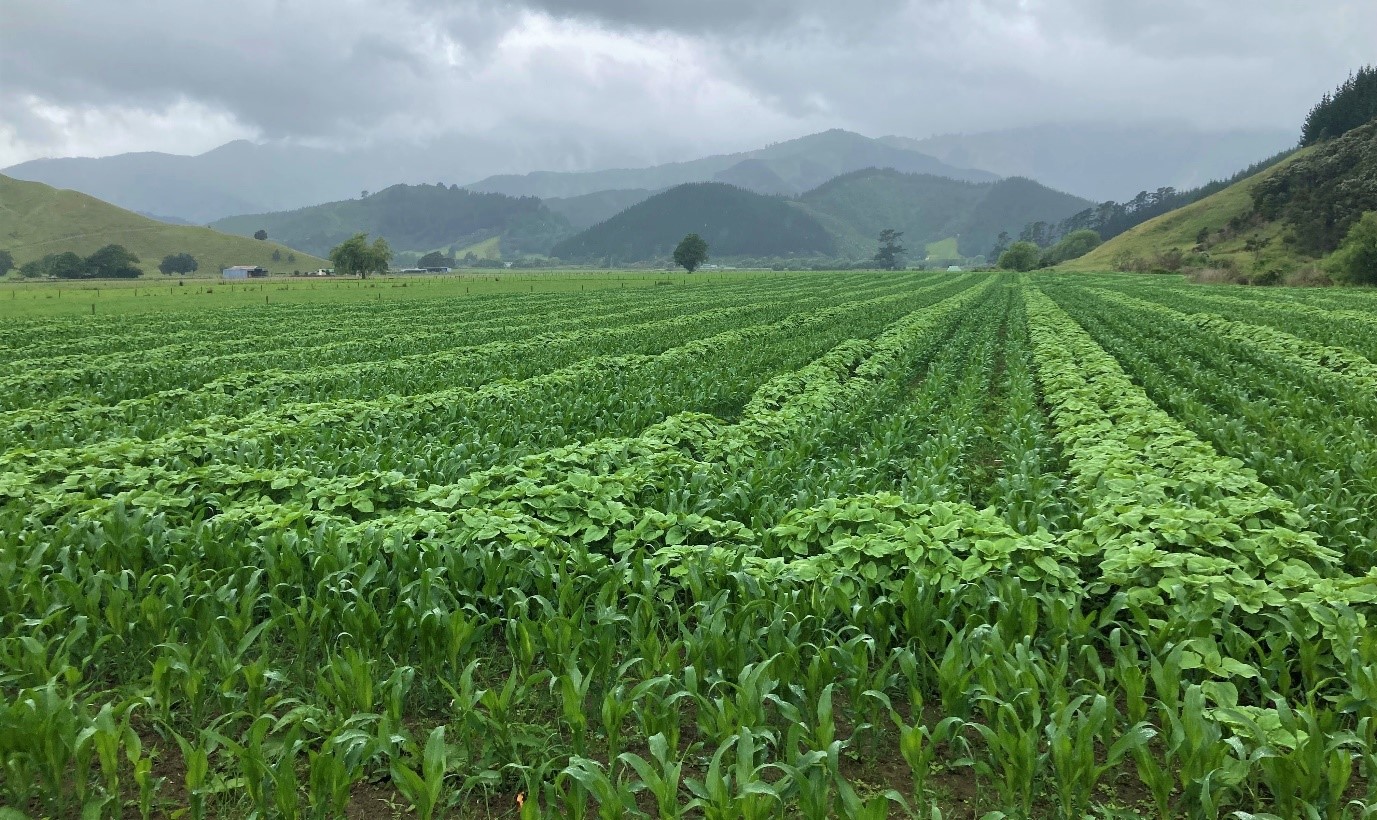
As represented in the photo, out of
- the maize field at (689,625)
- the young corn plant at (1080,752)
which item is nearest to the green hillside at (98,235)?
the maize field at (689,625)

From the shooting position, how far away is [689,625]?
18.5 feet

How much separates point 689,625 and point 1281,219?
123 meters

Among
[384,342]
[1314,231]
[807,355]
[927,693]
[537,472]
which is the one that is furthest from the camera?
[1314,231]

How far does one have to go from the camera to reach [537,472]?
24.9ft

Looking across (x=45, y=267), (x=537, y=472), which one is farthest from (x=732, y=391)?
(x=45, y=267)

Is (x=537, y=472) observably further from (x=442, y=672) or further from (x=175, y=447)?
(x=175, y=447)

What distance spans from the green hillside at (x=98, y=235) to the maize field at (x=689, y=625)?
182 meters

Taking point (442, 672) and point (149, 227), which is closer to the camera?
point (442, 672)

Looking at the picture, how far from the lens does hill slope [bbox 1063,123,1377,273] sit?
267 feet

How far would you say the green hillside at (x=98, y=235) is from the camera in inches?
6462

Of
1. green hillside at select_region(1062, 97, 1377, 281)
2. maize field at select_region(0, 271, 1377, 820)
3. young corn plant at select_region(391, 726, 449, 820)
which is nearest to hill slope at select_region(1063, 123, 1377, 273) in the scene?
green hillside at select_region(1062, 97, 1377, 281)

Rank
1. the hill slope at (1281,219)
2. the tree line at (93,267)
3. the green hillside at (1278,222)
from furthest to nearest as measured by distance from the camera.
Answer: the tree line at (93,267) → the hill slope at (1281,219) → the green hillside at (1278,222)

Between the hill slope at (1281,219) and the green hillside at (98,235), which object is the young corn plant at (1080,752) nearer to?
the hill slope at (1281,219)

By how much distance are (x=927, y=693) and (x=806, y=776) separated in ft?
5.52
